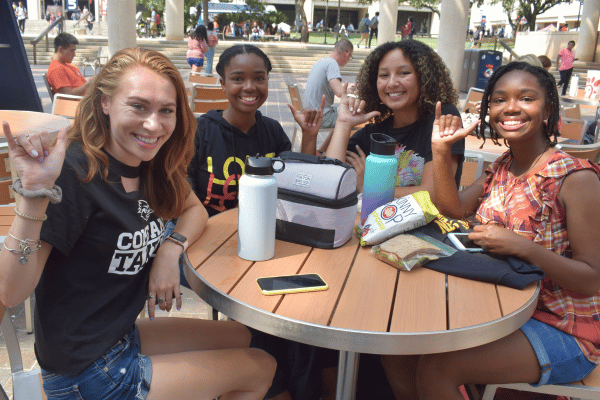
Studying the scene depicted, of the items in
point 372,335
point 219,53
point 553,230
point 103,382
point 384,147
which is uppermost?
→ point 219,53

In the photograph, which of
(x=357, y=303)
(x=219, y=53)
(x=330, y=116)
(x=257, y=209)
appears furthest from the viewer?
(x=219, y=53)

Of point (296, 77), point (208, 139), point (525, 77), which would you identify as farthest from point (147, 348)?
point (296, 77)

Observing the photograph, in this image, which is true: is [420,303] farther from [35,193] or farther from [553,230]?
[35,193]

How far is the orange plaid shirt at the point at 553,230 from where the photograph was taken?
57.2 inches

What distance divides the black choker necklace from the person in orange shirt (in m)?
5.39

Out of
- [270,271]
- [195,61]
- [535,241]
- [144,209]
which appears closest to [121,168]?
[144,209]

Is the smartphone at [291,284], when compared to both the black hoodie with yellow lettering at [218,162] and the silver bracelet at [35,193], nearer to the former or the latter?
the silver bracelet at [35,193]

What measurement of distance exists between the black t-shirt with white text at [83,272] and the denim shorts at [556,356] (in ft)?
3.87

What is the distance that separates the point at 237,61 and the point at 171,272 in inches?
46.5

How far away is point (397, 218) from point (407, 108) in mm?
948

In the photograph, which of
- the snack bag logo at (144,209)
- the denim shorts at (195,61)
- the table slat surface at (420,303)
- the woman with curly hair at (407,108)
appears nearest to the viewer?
the table slat surface at (420,303)

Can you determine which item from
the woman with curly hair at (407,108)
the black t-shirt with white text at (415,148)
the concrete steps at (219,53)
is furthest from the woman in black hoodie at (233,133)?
the concrete steps at (219,53)

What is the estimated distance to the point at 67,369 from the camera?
1204mm

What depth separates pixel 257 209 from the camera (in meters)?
1.31
